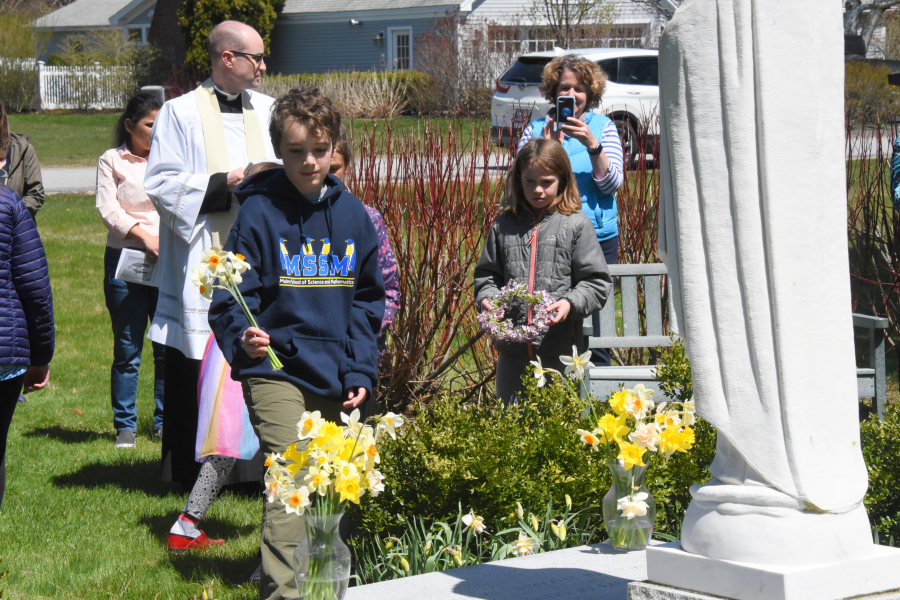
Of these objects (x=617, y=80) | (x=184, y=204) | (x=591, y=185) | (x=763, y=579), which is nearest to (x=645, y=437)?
(x=763, y=579)

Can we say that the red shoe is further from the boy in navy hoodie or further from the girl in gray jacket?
the girl in gray jacket

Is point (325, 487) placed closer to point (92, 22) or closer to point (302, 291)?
point (302, 291)

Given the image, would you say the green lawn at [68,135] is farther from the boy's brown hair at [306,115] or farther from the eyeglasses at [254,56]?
the boy's brown hair at [306,115]

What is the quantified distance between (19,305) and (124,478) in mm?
1911

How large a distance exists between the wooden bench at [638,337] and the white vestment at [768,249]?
2.13m

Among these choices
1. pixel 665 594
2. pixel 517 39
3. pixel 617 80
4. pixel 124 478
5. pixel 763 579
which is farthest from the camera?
pixel 517 39

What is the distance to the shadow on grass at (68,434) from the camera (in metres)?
6.54

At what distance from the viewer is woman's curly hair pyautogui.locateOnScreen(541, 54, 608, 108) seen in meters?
5.39

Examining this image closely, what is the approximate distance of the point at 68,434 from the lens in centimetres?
667

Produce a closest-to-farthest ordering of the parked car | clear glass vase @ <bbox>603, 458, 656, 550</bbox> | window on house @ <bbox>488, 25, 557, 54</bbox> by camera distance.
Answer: clear glass vase @ <bbox>603, 458, 656, 550</bbox> < the parked car < window on house @ <bbox>488, 25, 557, 54</bbox>

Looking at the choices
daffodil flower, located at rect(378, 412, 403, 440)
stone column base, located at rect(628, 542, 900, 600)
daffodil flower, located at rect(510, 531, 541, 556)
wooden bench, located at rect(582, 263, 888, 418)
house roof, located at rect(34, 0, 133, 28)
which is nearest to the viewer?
stone column base, located at rect(628, 542, 900, 600)

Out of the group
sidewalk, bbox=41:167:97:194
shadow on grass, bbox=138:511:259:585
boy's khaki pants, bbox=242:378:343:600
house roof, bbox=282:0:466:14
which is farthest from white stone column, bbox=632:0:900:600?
house roof, bbox=282:0:466:14

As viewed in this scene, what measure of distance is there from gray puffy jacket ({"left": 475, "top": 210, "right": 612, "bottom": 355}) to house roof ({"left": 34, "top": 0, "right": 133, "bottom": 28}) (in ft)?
153

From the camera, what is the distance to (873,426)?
393 centimetres
